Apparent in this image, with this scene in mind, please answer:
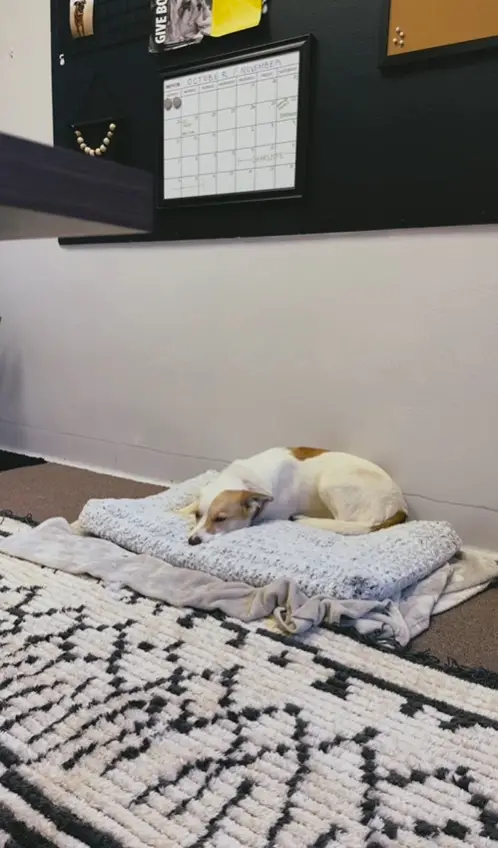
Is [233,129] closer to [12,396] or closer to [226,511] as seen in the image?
[226,511]

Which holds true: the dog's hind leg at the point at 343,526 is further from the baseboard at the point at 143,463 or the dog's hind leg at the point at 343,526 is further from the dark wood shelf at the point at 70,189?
the dark wood shelf at the point at 70,189

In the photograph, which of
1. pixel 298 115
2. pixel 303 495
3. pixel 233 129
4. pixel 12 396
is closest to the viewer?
pixel 303 495

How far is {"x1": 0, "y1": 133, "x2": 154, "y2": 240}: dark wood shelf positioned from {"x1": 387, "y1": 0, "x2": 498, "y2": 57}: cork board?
1260 mm

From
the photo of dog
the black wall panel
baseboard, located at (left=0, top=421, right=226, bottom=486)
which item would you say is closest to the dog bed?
baseboard, located at (left=0, top=421, right=226, bottom=486)

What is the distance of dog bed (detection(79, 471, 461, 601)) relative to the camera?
4.31 feet

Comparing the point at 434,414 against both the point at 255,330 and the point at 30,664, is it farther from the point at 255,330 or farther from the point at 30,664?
the point at 30,664

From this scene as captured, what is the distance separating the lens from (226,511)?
5.22 ft

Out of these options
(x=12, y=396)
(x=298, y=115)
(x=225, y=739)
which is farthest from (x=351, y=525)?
(x=12, y=396)

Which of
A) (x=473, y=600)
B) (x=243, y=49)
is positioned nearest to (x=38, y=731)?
(x=473, y=600)

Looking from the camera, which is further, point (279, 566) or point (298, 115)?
point (298, 115)

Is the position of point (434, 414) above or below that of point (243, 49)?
below

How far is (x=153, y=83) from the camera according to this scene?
6.98ft

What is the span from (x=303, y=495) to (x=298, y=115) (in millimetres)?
995

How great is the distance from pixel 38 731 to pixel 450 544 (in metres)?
0.99
